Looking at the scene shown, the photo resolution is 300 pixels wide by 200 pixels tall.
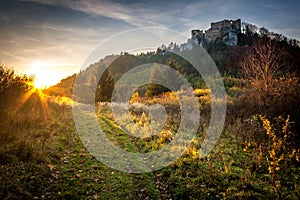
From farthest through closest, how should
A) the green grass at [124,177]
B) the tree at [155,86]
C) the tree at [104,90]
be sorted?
the tree at [155,86], the tree at [104,90], the green grass at [124,177]

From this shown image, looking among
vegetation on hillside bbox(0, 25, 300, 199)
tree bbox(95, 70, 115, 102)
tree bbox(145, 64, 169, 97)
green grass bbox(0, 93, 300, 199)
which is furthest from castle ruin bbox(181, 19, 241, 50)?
green grass bbox(0, 93, 300, 199)

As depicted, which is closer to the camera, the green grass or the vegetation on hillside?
the green grass

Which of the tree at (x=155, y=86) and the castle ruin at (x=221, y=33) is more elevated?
the castle ruin at (x=221, y=33)

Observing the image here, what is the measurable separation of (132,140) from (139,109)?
27.4 feet

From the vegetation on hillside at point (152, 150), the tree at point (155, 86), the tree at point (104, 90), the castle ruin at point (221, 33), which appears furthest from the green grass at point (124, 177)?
the castle ruin at point (221, 33)

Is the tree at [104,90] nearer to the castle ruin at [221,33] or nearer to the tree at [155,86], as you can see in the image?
the tree at [155,86]

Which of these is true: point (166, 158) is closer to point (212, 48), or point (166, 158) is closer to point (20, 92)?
point (20, 92)

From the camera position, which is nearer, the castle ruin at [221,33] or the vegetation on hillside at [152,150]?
the vegetation on hillside at [152,150]

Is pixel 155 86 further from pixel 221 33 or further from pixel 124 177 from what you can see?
pixel 221 33

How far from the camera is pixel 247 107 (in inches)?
586

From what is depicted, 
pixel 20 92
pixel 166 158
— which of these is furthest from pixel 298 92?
pixel 20 92

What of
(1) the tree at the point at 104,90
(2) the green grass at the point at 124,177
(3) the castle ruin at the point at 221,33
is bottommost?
(2) the green grass at the point at 124,177

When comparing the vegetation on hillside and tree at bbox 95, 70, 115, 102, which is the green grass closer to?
the vegetation on hillside

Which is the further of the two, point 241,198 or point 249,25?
point 249,25
